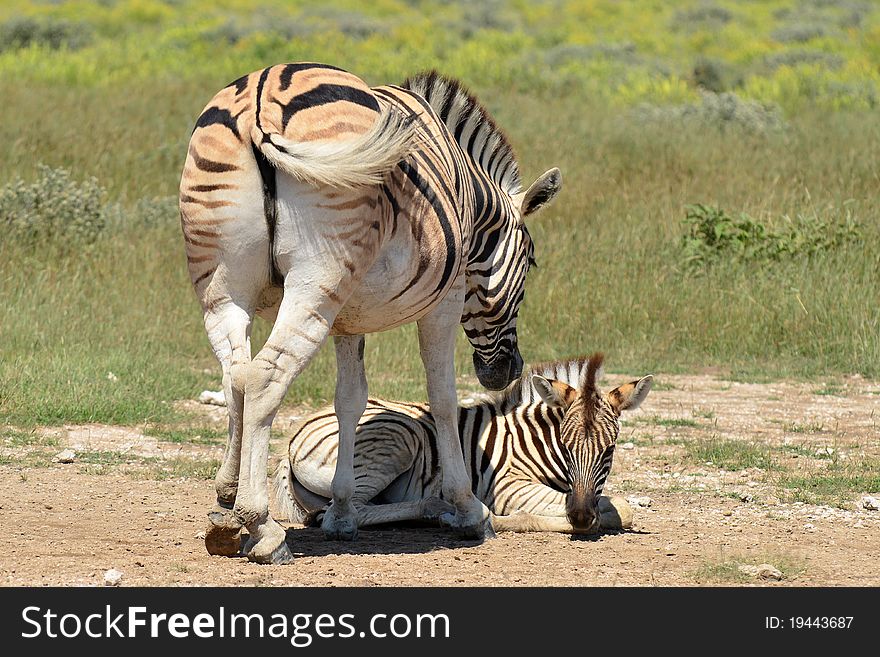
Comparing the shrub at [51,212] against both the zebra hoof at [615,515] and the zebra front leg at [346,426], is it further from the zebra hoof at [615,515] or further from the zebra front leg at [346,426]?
the zebra hoof at [615,515]

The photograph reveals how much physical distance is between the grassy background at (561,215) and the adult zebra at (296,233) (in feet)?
11.7

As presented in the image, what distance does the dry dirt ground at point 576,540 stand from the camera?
479cm

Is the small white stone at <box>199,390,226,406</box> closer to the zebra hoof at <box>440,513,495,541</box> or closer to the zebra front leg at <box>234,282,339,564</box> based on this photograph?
the zebra hoof at <box>440,513,495,541</box>

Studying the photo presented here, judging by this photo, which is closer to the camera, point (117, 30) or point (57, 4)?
point (117, 30)

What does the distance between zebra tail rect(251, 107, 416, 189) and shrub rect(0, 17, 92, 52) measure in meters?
23.6

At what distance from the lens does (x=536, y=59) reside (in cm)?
3038

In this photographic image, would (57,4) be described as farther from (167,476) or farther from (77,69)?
(167,476)

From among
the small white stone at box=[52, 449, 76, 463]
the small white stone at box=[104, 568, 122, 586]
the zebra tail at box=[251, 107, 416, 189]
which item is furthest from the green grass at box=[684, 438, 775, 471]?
the small white stone at box=[104, 568, 122, 586]

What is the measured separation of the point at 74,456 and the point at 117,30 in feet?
103

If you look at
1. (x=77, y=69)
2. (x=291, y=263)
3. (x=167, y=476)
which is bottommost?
(x=167, y=476)

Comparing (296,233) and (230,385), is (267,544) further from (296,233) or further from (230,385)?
(296,233)

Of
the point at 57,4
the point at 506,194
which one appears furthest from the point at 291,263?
the point at 57,4
